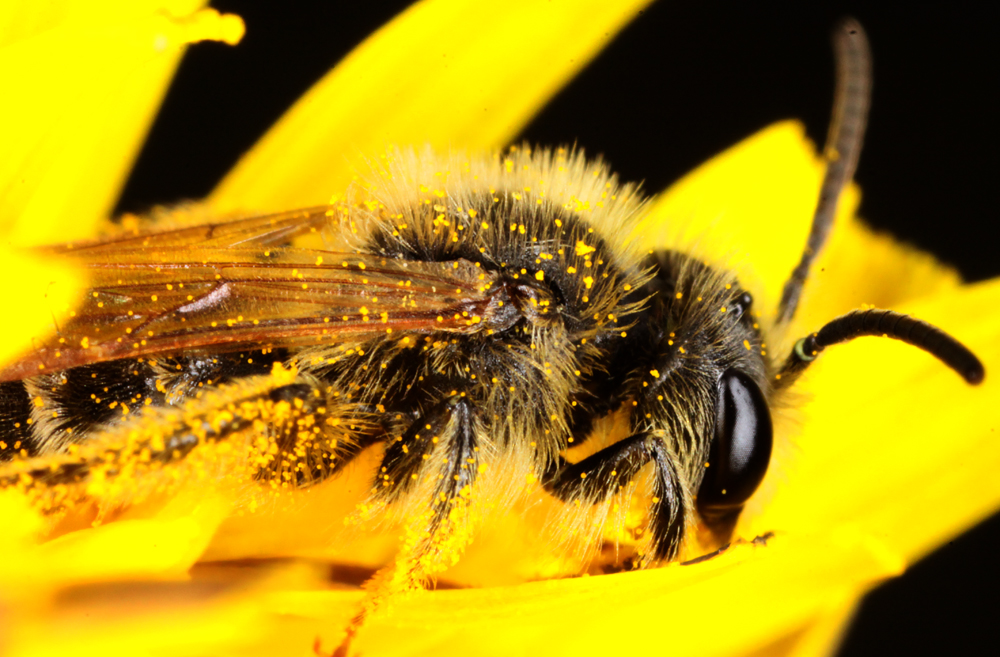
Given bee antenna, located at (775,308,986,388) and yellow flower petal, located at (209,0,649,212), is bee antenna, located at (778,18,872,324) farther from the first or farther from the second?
yellow flower petal, located at (209,0,649,212)

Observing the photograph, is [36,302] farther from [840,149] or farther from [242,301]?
[840,149]

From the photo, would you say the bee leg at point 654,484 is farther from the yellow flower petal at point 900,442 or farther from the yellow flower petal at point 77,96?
the yellow flower petal at point 77,96

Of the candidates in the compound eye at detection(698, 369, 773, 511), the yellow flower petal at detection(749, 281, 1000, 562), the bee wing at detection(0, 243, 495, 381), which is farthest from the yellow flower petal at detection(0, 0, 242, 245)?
the yellow flower petal at detection(749, 281, 1000, 562)

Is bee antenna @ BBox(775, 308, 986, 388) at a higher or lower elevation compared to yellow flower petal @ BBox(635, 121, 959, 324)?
lower

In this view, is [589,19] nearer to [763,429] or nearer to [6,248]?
[763,429]

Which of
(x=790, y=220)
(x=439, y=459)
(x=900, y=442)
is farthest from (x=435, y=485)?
(x=790, y=220)

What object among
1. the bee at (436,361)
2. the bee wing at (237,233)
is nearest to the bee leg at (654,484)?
the bee at (436,361)
